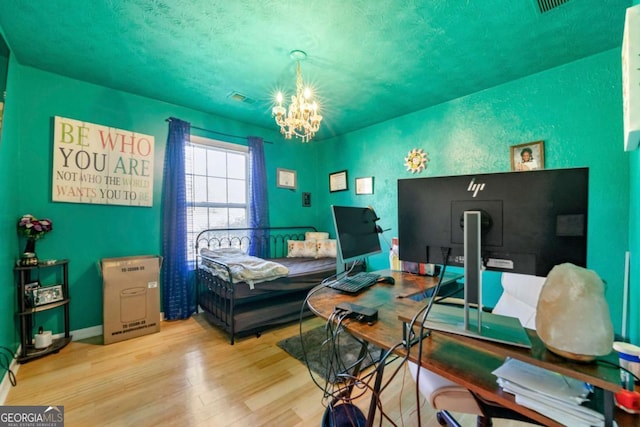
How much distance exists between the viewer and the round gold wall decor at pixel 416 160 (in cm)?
318

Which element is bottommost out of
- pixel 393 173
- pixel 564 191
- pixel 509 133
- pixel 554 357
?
pixel 554 357

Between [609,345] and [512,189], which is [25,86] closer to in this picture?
[512,189]

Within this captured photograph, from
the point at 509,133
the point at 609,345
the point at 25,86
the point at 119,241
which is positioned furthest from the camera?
the point at 119,241

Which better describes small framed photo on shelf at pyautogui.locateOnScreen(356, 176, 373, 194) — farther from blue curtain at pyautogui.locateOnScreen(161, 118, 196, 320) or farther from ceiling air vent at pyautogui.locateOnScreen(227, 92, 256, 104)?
blue curtain at pyautogui.locateOnScreen(161, 118, 196, 320)

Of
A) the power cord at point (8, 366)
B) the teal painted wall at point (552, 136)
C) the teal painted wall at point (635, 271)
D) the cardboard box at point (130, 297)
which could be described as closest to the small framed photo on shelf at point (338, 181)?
the teal painted wall at point (552, 136)

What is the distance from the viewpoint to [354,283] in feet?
5.10

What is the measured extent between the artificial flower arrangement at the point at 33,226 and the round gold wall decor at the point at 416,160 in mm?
3880

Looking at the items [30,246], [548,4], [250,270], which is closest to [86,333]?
[30,246]

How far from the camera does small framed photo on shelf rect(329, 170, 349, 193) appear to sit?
4.14m

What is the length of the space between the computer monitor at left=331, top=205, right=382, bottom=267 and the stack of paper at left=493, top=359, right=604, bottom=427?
0.87 metres

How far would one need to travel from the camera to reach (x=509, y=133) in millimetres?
2533

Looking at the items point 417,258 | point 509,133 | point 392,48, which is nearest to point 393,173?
point 509,133

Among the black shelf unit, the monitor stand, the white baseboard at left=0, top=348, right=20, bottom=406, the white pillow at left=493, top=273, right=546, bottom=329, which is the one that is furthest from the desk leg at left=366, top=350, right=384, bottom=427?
the black shelf unit

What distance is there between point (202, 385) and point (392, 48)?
300 cm
